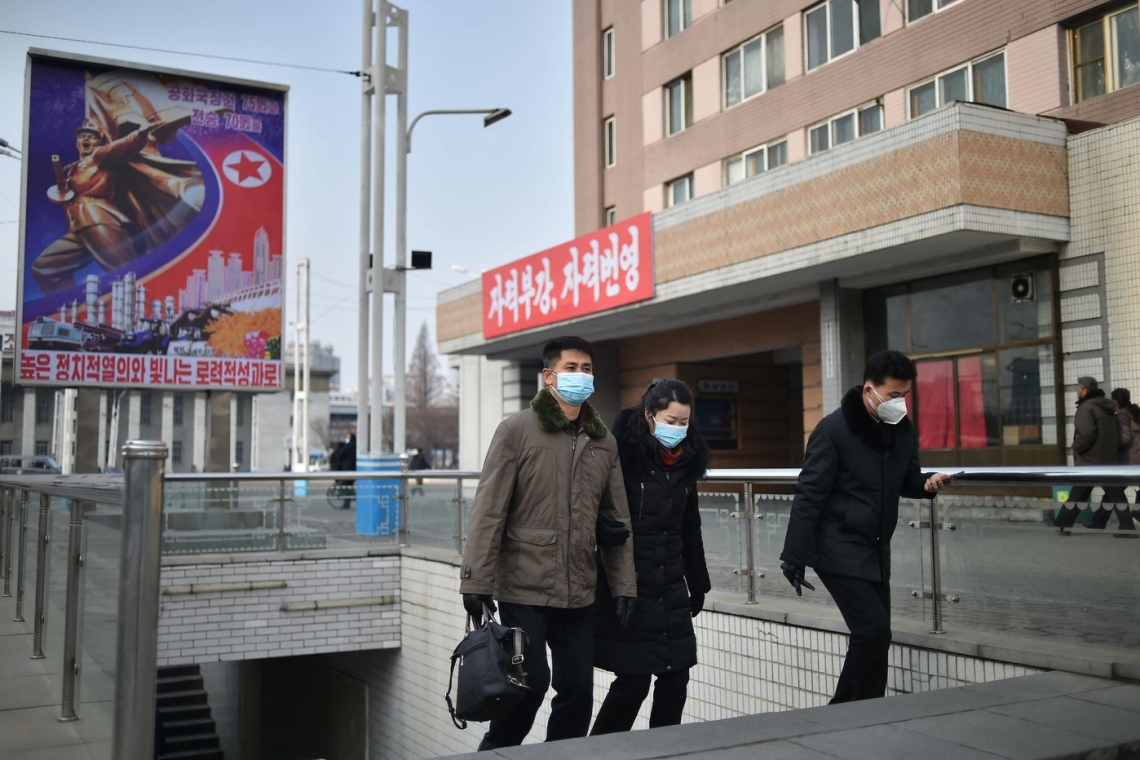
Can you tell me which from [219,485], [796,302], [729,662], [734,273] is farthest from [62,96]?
[729,662]

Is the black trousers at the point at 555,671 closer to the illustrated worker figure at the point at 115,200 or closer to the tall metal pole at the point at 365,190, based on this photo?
the tall metal pole at the point at 365,190

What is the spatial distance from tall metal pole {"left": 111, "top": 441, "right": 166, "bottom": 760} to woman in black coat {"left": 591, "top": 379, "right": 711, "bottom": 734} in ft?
7.12

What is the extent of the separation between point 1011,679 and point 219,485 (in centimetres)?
956

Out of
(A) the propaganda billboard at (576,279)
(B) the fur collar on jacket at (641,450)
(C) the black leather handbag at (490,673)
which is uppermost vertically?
(A) the propaganda billboard at (576,279)

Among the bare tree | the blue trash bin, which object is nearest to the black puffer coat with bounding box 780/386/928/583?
the blue trash bin

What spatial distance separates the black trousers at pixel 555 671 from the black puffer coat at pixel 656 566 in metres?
0.17

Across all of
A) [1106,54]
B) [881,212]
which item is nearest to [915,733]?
[881,212]

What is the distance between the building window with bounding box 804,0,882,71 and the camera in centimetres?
1847

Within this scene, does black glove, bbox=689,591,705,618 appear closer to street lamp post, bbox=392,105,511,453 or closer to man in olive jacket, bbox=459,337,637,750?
man in olive jacket, bbox=459,337,637,750

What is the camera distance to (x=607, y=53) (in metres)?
26.0

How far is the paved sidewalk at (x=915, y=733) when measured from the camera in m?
3.72

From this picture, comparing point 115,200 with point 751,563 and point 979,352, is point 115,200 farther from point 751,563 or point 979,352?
point 751,563

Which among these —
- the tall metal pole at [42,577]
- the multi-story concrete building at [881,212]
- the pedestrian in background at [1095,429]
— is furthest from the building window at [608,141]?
the tall metal pole at [42,577]

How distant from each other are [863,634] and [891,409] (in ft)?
3.36
